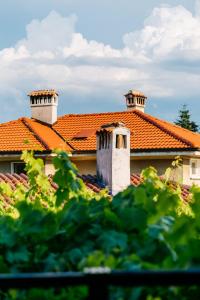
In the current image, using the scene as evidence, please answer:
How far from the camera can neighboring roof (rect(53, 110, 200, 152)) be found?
26.1 m

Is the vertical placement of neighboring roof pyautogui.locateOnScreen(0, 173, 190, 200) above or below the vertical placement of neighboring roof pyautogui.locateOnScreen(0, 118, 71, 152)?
below

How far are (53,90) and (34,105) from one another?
1.47 m

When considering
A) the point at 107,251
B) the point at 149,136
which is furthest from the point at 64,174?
the point at 149,136

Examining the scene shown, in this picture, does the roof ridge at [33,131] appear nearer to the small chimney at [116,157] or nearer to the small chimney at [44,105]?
the small chimney at [44,105]

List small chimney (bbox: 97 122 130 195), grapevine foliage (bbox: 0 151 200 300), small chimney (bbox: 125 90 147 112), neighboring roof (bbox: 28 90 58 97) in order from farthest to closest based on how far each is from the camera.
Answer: small chimney (bbox: 125 90 147 112)
neighboring roof (bbox: 28 90 58 97)
small chimney (bbox: 97 122 130 195)
grapevine foliage (bbox: 0 151 200 300)

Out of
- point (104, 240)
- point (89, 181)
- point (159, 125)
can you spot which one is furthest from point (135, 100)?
point (104, 240)

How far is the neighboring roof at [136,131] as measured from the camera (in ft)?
85.6

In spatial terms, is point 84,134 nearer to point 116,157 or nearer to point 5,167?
point 5,167

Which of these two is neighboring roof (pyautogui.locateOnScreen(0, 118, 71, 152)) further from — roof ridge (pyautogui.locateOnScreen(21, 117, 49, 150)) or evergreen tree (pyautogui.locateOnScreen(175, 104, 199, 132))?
evergreen tree (pyautogui.locateOnScreen(175, 104, 199, 132))

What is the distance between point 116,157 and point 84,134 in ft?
23.6

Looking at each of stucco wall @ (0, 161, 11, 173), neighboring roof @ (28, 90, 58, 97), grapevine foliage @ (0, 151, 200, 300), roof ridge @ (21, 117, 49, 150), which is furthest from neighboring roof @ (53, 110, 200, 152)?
grapevine foliage @ (0, 151, 200, 300)

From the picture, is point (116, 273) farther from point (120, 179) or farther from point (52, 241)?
point (120, 179)

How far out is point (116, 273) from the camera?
6.18ft

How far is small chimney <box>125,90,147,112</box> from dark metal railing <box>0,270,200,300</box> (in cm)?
3078
